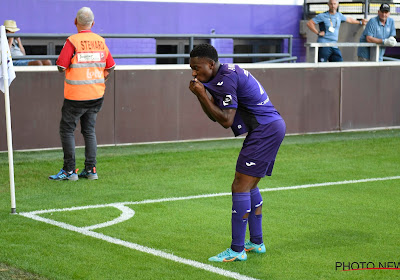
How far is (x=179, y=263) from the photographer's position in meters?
6.67

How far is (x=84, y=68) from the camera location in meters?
10.8

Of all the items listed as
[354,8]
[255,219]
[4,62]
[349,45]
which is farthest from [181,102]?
[354,8]

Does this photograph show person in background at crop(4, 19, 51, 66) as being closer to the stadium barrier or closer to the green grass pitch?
Result: the stadium barrier

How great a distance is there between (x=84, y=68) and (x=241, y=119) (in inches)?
176

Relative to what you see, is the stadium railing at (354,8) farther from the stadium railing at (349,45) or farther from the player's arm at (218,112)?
the player's arm at (218,112)

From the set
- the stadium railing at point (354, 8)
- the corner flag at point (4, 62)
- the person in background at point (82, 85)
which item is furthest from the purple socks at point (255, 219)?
the stadium railing at point (354, 8)

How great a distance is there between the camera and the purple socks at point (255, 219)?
6.96 meters

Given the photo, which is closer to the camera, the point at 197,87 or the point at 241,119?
the point at 197,87

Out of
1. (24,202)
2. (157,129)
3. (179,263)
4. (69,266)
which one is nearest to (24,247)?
(69,266)

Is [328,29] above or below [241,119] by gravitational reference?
above

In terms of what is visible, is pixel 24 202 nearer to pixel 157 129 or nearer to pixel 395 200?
pixel 395 200

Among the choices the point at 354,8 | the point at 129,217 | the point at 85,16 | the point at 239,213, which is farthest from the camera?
the point at 354,8

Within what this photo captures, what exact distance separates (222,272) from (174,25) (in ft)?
45.0

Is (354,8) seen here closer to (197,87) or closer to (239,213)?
(239,213)
